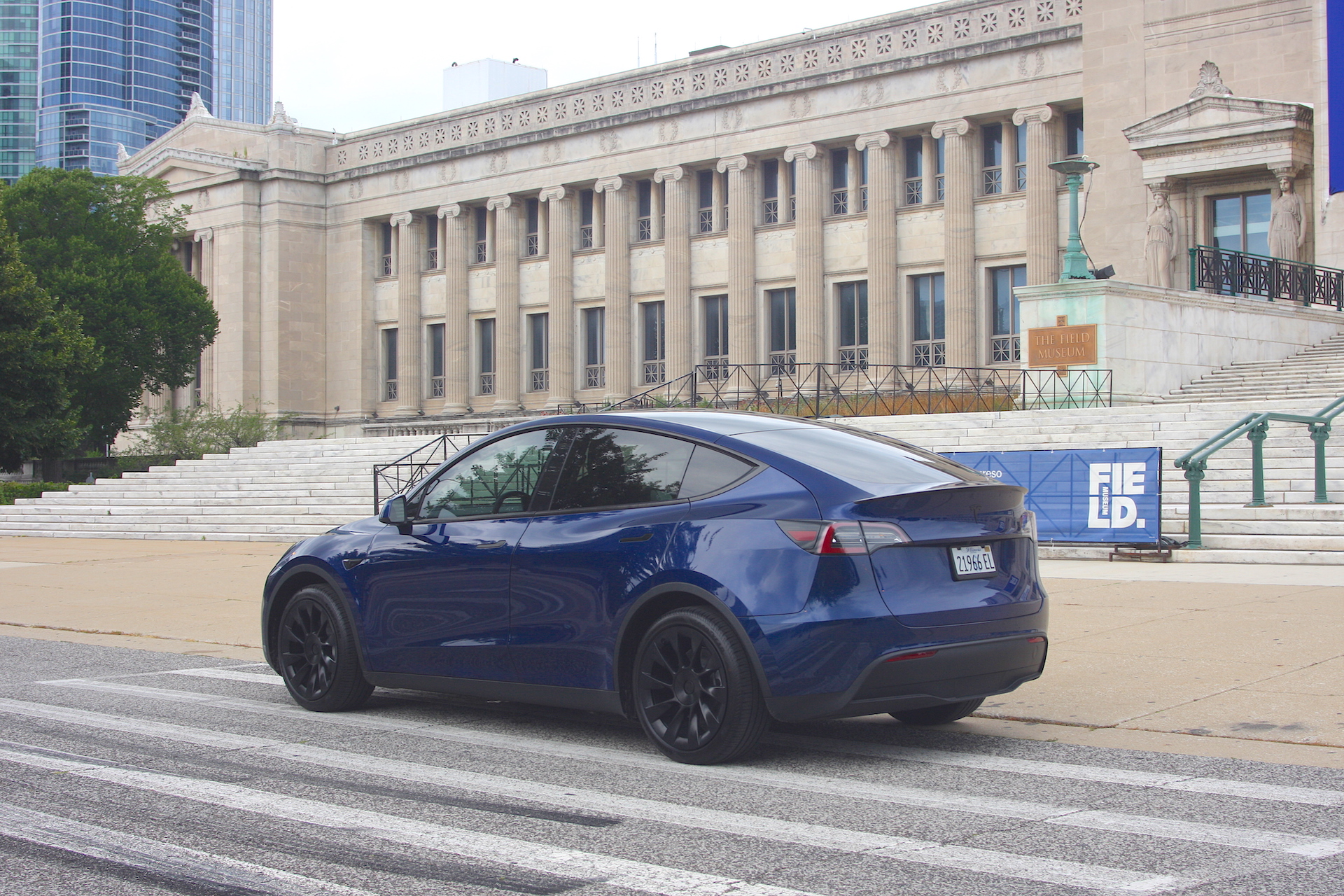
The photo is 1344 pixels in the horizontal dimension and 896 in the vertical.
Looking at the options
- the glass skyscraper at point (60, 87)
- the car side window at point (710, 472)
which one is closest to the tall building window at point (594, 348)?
the car side window at point (710, 472)

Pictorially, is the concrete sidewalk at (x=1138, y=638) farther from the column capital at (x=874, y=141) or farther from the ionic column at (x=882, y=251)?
the column capital at (x=874, y=141)

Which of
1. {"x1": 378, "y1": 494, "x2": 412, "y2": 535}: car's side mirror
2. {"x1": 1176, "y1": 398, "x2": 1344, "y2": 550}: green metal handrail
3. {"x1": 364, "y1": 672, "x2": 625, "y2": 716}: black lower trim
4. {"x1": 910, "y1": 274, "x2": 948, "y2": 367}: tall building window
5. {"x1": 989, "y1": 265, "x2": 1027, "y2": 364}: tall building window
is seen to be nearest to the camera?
{"x1": 364, "y1": 672, "x2": 625, "y2": 716}: black lower trim

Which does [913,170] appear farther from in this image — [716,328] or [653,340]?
[653,340]

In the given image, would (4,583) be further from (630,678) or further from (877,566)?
(877,566)

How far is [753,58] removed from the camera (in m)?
44.8

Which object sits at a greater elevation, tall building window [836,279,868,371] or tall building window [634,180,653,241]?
tall building window [634,180,653,241]

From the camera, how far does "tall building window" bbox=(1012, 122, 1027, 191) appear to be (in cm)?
4022

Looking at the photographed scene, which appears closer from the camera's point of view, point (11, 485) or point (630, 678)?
point (630, 678)

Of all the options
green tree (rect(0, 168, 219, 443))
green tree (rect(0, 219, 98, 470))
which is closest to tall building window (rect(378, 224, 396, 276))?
green tree (rect(0, 168, 219, 443))

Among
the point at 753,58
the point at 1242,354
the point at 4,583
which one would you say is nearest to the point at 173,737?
the point at 4,583

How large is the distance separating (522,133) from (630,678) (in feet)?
152

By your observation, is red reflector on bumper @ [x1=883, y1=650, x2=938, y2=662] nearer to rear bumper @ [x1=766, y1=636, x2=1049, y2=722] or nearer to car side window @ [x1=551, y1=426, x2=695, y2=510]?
rear bumper @ [x1=766, y1=636, x2=1049, y2=722]

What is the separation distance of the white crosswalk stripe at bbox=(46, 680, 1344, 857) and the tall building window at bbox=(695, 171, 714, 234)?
40516 mm

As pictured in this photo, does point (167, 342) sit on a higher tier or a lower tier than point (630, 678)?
higher
